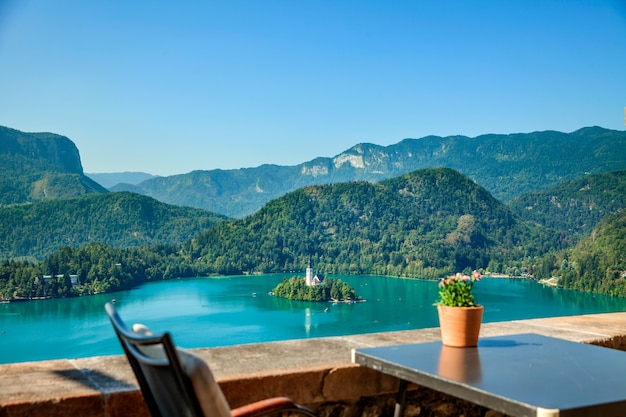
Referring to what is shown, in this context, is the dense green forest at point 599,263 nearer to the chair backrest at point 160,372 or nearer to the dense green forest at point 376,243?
the dense green forest at point 376,243

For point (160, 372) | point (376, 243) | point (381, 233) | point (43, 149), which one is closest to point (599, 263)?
point (376, 243)

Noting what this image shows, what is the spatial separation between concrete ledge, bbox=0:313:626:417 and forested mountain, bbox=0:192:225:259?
82675 mm

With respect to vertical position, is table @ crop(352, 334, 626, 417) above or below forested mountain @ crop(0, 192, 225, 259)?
below

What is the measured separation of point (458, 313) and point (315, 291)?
195ft

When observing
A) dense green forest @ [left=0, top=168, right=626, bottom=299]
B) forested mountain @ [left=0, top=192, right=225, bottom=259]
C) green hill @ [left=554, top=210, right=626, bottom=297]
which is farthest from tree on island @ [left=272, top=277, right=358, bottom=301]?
forested mountain @ [left=0, top=192, right=225, bottom=259]

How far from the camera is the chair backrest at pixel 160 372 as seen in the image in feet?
3.59

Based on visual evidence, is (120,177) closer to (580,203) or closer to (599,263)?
(580,203)

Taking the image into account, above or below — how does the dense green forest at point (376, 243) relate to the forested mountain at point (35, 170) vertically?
below

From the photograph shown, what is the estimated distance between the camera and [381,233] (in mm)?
89125

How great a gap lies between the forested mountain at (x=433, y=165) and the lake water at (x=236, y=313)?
4010cm

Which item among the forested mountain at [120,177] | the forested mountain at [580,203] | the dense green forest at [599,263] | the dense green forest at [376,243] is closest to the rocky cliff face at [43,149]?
the dense green forest at [376,243]

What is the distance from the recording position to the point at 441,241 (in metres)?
83.4

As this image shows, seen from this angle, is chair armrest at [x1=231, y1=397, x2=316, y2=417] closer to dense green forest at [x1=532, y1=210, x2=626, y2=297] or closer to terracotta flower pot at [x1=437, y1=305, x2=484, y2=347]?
terracotta flower pot at [x1=437, y1=305, x2=484, y2=347]

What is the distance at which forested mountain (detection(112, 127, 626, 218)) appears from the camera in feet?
346
